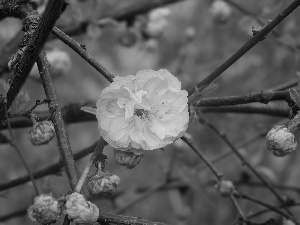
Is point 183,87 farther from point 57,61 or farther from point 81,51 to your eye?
point 81,51

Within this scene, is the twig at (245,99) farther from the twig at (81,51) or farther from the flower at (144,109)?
the twig at (81,51)

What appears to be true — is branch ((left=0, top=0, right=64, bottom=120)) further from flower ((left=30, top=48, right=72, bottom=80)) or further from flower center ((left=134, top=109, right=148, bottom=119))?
flower ((left=30, top=48, right=72, bottom=80))

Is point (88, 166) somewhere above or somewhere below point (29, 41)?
below

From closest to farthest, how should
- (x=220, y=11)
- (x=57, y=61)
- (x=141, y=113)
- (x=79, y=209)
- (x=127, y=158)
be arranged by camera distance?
(x=79, y=209), (x=127, y=158), (x=141, y=113), (x=57, y=61), (x=220, y=11)

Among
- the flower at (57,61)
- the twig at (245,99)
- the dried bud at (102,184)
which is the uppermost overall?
the flower at (57,61)

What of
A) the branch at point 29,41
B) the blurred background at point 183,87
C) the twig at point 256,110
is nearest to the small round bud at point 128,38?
the blurred background at point 183,87

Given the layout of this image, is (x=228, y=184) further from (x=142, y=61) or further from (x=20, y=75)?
(x=142, y=61)

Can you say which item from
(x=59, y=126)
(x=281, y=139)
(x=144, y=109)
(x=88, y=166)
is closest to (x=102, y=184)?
(x=88, y=166)

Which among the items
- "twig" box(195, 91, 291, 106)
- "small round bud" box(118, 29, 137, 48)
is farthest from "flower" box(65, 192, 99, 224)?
"small round bud" box(118, 29, 137, 48)
